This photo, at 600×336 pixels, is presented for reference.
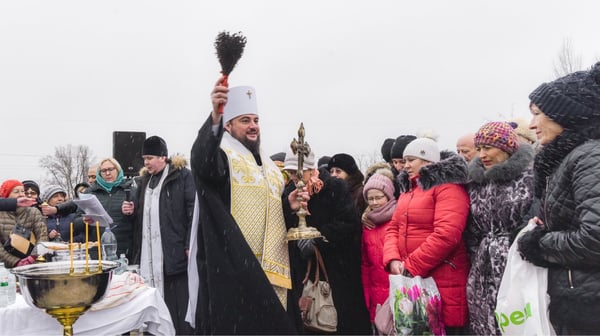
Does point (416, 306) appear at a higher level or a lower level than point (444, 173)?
lower

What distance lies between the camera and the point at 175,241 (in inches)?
209

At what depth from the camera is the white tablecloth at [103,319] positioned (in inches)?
131

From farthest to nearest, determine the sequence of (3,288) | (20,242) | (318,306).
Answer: (20,242), (318,306), (3,288)

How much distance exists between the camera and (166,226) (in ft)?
17.5

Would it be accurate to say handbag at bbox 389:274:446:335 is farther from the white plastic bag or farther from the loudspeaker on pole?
the loudspeaker on pole

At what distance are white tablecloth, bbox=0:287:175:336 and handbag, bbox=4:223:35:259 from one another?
1.88 meters

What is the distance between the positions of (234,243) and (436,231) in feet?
4.90

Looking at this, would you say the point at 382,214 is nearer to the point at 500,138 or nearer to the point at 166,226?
the point at 500,138

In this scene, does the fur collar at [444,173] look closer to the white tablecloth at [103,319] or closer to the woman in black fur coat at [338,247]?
the woman in black fur coat at [338,247]

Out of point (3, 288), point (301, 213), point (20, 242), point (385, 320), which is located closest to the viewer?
point (3, 288)

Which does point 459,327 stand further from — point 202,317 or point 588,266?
point 202,317

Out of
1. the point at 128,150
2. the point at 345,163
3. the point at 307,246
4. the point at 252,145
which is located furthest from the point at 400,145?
the point at 128,150

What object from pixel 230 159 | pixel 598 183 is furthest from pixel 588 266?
pixel 230 159

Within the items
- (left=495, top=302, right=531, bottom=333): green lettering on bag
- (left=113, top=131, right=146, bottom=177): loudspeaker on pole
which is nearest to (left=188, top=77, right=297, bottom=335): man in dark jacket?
(left=495, top=302, right=531, bottom=333): green lettering on bag
